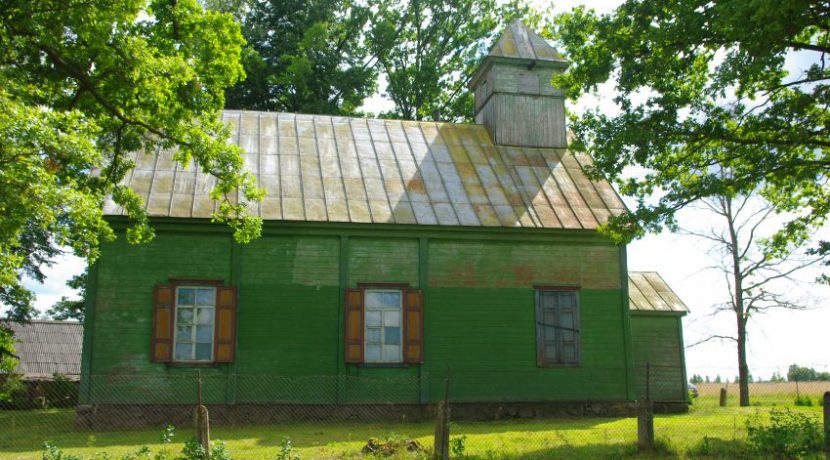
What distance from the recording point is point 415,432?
14.1m

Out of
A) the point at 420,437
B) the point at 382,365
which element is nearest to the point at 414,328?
the point at 382,365

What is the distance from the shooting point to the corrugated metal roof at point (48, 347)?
29688mm

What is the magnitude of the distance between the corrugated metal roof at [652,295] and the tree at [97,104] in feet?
33.2

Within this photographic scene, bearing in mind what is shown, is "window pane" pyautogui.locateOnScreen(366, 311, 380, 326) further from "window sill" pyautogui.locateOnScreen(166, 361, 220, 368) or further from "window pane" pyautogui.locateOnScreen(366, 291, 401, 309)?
"window sill" pyautogui.locateOnScreen(166, 361, 220, 368)

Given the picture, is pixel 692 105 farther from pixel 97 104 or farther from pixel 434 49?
pixel 434 49

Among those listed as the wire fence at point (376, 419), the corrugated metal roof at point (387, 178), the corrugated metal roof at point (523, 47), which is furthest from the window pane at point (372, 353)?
the corrugated metal roof at point (523, 47)

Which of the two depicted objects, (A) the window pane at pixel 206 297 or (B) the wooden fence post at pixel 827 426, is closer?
(B) the wooden fence post at pixel 827 426

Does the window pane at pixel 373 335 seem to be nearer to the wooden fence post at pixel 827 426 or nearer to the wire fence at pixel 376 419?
the wire fence at pixel 376 419

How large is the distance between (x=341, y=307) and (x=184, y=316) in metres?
3.12

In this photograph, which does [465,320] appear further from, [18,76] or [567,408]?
[18,76]

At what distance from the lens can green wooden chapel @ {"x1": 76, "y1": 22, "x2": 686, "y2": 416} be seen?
50.6 ft

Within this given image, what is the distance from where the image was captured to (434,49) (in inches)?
1270

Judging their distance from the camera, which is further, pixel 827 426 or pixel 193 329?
pixel 193 329

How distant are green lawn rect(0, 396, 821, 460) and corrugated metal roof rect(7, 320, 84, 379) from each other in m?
14.1
